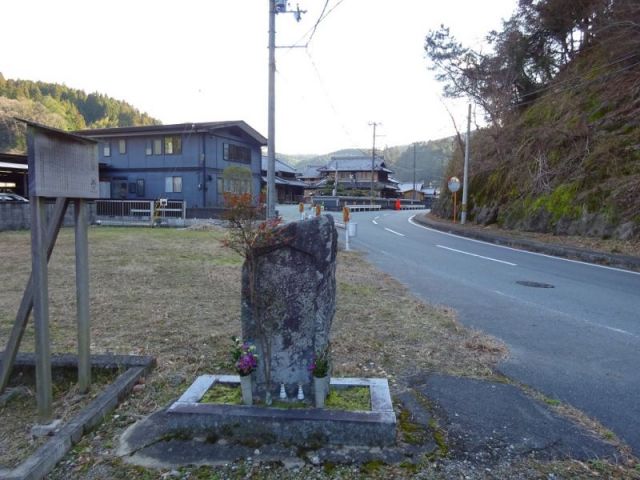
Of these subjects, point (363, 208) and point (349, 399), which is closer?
point (349, 399)

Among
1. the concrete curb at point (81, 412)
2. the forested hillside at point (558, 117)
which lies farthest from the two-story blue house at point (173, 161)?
the concrete curb at point (81, 412)

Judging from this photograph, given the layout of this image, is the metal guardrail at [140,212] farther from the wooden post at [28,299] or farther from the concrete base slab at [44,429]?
the concrete base slab at [44,429]

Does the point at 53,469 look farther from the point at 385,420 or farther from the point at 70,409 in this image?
the point at 385,420

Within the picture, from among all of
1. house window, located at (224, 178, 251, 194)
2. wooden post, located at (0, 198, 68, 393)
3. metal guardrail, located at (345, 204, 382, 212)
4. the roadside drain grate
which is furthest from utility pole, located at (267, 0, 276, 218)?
metal guardrail, located at (345, 204, 382, 212)

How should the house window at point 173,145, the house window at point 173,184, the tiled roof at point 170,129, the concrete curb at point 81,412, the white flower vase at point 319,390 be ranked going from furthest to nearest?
the house window at point 173,184, the house window at point 173,145, the tiled roof at point 170,129, the white flower vase at point 319,390, the concrete curb at point 81,412

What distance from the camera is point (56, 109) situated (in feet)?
187

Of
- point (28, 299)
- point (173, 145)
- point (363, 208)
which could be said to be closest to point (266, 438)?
point (28, 299)

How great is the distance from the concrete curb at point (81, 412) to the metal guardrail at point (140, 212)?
18.5m

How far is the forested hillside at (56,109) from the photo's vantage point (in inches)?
1748

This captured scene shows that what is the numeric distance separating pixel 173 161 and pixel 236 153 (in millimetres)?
4609

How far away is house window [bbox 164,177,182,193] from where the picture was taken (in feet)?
98.4

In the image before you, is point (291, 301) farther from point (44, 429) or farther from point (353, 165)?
point (353, 165)

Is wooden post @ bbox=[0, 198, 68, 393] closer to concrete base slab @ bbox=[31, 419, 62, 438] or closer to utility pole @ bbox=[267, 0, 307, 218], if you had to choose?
concrete base slab @ bbox=[31, 419, 62, 438]

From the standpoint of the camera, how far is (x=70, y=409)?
3.37 metres
